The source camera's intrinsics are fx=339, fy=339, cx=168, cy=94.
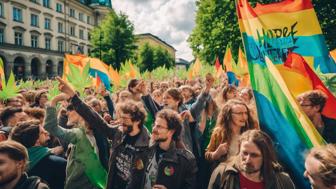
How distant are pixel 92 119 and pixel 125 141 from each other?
539mm

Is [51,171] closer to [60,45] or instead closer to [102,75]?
[102,75]

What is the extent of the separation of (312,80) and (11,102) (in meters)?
4.85

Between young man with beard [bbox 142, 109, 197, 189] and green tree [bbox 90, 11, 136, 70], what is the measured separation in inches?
1439

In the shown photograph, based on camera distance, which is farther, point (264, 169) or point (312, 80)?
point (312, 80)

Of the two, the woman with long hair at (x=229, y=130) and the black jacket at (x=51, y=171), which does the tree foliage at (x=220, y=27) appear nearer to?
the woman with long hair at (x=229, y=130)

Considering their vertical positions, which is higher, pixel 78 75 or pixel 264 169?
pixel 78 75

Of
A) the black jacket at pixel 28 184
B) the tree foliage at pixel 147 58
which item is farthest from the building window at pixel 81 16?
the black jacket at pixel 28 184

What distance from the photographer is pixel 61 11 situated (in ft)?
155

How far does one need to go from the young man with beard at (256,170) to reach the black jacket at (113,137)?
0.95m

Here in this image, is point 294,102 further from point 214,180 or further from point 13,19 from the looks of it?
point 13,19

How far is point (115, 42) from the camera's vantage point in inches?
1567

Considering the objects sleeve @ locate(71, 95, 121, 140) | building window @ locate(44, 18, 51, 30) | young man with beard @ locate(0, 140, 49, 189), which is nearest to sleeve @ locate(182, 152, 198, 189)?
sleeve @ locate(71, 95, 121, 140)

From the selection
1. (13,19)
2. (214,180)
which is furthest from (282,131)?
(13,19)

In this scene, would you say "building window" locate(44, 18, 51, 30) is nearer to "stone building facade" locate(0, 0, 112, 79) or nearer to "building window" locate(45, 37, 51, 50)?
"stone building facade" locate(0, 0, 112, 79)
